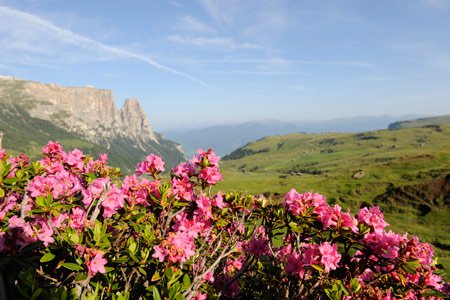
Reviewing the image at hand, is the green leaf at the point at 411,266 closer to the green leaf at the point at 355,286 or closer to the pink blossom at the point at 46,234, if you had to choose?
the green leaf at the point at 355,286

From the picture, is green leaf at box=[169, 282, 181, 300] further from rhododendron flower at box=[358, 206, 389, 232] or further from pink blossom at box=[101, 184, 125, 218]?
rhododendron flower at box=[358, 206, 389, 232]

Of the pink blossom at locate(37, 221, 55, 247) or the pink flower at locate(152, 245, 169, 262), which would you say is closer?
the pink blossom at locate(37, 221, 55, 247)

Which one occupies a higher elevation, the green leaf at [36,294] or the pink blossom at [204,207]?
the pink blossom at [204,207]

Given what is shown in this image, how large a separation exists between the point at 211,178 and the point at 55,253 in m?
3.00

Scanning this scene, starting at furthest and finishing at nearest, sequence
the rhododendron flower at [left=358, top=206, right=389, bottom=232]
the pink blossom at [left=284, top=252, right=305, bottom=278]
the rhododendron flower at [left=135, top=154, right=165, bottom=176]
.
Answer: the rhododendron flower at [left=135, top=154, right=165, bottom=176] < the pink blossom at [left=284, top=252, right=305, bottom=278] < the rhododendron flower at [left=358, top=206, right=389, bottom=232]

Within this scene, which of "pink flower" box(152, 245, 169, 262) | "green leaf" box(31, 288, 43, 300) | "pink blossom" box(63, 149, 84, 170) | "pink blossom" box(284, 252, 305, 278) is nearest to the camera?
"green leaf" box(31, 288, 43, 300)

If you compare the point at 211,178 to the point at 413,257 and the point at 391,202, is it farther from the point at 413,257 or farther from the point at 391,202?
the point at 391,202

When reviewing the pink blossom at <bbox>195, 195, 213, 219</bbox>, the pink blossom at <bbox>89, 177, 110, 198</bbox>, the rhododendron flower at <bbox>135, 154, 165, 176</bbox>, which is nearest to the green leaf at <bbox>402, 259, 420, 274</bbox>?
the pink blossom at <bbox>195, 195, 213, 219</bbox>

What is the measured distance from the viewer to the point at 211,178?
6363 mm

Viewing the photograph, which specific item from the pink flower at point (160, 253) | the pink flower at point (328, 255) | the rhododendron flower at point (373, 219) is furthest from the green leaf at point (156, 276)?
the rhododendron flower at point (373, 219)

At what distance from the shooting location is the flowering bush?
4.36 m

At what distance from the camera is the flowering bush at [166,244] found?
436 centimetres

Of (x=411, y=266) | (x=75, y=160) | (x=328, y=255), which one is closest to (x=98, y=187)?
(x=75, y=160)

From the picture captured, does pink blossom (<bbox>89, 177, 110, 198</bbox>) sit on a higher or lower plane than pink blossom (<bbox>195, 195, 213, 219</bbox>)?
higher
